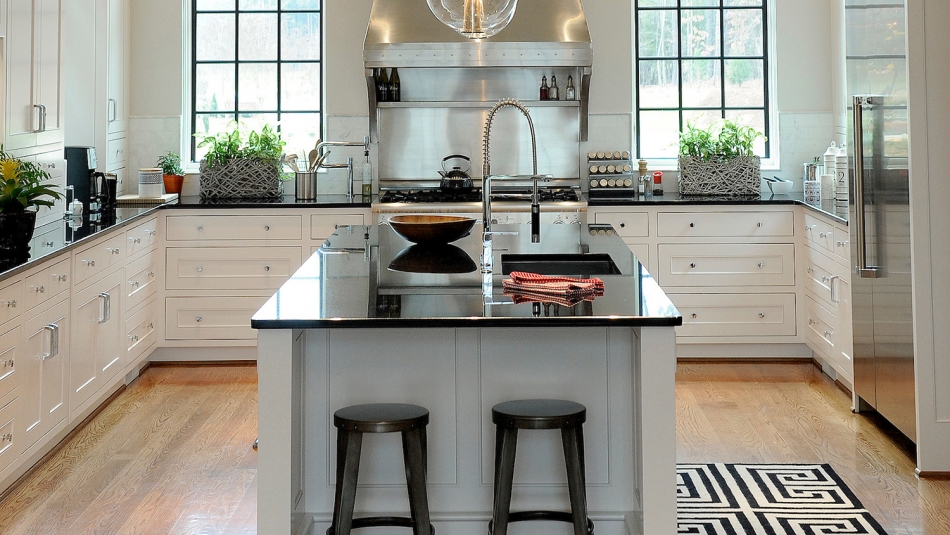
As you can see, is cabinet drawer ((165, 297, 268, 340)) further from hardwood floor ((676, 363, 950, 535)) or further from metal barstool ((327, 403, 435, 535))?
metal barstool ((327, 403, 435, 535))

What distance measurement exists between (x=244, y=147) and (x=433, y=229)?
Result: 2.85 m

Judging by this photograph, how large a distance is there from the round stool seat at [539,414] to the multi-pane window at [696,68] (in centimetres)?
406

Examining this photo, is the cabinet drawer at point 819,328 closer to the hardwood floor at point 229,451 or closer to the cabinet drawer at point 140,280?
the hardwood floor at point 229,451

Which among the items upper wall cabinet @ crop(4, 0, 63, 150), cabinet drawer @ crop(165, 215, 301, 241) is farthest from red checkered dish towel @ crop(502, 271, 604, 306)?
cabinet drawer @ crop(165, 215, 301, 241)

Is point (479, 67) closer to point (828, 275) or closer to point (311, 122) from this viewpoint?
point (311, 122)

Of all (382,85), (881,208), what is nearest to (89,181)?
(382,85)

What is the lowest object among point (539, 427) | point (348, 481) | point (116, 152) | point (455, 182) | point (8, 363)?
point (348, 481)

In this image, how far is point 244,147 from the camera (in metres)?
6.22

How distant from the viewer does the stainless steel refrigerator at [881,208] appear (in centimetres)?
393

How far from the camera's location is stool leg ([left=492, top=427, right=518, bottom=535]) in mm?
2760

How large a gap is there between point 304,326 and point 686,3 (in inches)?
192

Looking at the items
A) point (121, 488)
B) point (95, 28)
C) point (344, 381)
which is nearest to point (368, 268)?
point (344, 381)

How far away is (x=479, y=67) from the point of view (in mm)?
5992

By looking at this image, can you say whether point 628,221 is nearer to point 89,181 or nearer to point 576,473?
point 89,181
